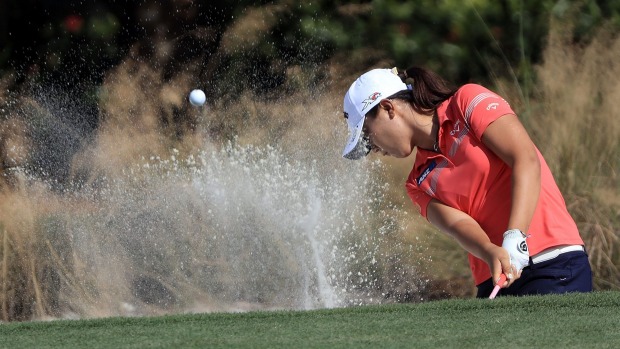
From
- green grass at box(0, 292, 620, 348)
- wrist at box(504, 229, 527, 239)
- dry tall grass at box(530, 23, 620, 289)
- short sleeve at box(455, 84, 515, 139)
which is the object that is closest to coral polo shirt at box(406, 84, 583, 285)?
short sleeve at box(455, 84, 515, 139)

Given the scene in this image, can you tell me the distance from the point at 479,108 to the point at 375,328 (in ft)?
2.88

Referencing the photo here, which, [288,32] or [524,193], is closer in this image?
[524,193]

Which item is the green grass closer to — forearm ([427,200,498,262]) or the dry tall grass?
forearm ([427,200,498,262])

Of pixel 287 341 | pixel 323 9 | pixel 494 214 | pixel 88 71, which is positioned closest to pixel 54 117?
pixel 88 71

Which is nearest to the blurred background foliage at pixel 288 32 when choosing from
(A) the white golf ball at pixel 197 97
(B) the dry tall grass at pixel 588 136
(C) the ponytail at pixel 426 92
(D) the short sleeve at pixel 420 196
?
(B) the dry tall grass at pixel 588 136

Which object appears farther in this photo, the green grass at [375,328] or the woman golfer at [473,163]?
the woman golfer at [473,163]

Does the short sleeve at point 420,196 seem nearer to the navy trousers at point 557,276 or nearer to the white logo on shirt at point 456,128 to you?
the white logo on shirt at point 456,128

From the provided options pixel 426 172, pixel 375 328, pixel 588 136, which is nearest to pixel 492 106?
pixel 426 172

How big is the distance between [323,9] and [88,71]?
218 centimetres

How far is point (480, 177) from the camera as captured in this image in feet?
11.2

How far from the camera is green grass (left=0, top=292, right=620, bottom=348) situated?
256 centimetres

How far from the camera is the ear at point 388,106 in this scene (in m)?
3.48

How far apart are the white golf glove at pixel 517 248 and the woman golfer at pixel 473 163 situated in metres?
0.10

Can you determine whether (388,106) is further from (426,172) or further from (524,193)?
(524,193)
